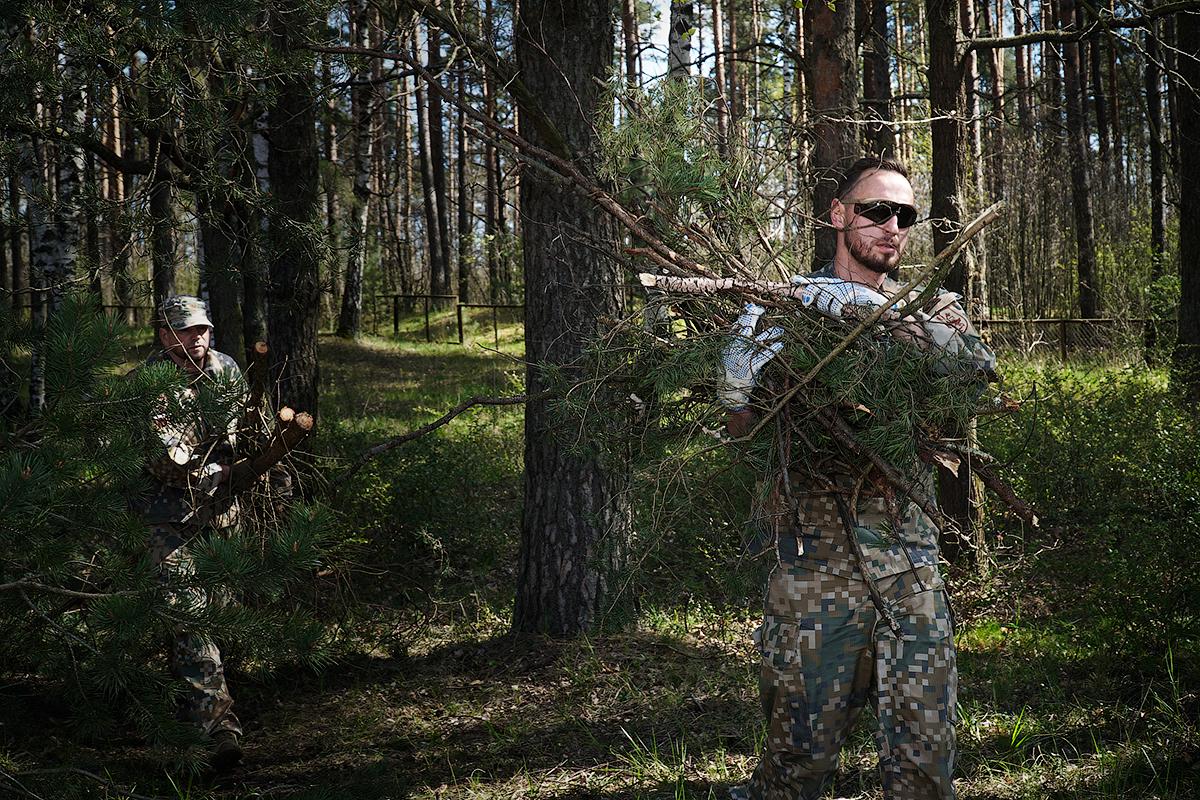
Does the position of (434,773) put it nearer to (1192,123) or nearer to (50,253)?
(50,253)

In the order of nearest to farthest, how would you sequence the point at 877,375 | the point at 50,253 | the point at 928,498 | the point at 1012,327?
the point at 877,375 < the point at 928,498 < the point at 50,253 < the point at 1012,327

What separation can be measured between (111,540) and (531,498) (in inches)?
94.1

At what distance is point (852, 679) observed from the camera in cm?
293

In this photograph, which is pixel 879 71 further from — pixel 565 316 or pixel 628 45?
pixel 565 316

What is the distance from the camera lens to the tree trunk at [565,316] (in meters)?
5.17

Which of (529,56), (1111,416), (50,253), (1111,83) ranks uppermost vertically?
(1111,83)

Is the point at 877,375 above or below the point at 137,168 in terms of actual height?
below

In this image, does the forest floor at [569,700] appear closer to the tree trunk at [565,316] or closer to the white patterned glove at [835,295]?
the tree trunk at [565,316]

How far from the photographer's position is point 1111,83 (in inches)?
839

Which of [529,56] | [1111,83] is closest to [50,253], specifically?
[529,56]

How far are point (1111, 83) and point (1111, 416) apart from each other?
17548mm

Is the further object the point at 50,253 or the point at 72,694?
the point at 50,253

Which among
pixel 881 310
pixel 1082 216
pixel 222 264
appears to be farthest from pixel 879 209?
pixel 1082 216

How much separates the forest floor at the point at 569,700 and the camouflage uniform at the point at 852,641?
1.74 feet
